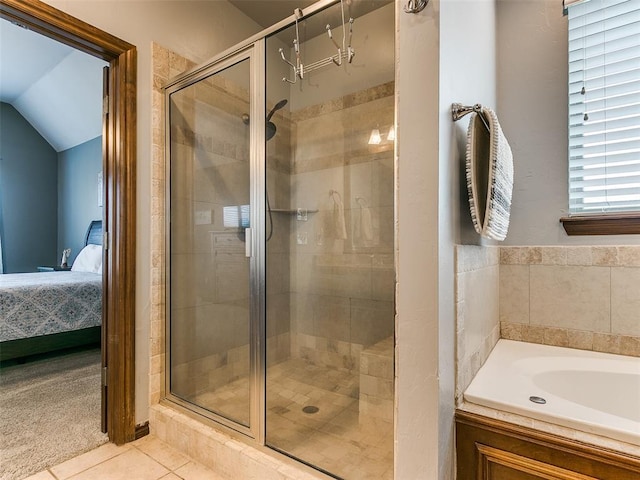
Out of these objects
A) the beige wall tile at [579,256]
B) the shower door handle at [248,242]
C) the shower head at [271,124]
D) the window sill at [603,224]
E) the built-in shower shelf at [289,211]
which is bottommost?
the beige wall tile at [579,256]

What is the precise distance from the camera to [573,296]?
5.92ft

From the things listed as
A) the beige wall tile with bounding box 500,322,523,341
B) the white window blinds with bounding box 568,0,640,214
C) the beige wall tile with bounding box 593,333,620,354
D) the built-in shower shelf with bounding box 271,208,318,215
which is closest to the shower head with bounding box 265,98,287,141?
the built-in shower shelf with bounding box 271,208,318,215

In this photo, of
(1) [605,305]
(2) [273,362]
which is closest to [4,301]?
(2) [273,362]

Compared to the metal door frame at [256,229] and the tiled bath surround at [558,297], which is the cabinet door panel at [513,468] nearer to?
the tiled bath surround at [558,297]

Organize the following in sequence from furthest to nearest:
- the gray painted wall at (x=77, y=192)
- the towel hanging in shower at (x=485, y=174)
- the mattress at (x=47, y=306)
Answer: the gray painted wall at (x=77, y=192) < the mattress at (x=47, y=306) < the towel hanging in shower at (x=485, y=174)

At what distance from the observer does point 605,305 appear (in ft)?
5.65

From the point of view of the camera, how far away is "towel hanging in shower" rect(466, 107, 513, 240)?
1170 millimetres

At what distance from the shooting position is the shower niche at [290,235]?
1.58 m

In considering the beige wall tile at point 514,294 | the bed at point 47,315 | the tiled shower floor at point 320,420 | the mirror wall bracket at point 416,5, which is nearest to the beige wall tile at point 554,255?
the beige wall tile at point 514,294

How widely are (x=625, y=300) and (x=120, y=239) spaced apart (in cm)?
260

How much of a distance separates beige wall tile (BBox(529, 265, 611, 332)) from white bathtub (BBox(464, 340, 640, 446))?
15 centimetres

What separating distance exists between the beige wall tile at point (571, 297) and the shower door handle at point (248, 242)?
158 cm

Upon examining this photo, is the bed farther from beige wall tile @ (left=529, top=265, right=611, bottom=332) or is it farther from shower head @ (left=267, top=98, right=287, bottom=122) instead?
beige wall tile @ (left=529, top=265, right=611, bottom=332)

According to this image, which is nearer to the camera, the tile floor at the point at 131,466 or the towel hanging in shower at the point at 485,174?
the towel hanging in shower at the point at 485,174
